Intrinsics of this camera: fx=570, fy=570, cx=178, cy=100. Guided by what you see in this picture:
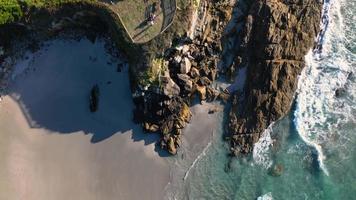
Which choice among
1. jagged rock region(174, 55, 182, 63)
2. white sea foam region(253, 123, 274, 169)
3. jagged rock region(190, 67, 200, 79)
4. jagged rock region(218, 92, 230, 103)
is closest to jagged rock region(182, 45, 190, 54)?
jagged rock region(174, 55, 182, 63)

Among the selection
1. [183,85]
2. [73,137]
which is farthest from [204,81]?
[73,137]

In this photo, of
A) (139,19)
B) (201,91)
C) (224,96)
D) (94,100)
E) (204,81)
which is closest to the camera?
(139,19)

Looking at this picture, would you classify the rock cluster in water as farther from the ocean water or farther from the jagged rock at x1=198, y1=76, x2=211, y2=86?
the ocean water

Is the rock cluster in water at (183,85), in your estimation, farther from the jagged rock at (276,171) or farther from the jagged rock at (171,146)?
the jagged rock at (276,171)

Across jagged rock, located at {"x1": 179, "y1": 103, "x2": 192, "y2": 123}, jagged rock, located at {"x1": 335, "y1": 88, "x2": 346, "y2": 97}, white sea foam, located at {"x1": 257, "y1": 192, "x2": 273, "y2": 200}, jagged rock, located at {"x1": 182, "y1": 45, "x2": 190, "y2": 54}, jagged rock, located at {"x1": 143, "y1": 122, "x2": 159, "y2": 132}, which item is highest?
jagged rock, located at {"x1": 182, "y1": 45, "x2": 190, "y2": 54}

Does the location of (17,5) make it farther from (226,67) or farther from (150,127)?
(226,67)

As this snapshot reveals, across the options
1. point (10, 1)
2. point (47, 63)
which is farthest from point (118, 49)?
point (10, 1)

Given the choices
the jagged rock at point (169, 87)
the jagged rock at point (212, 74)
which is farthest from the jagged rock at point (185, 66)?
the jagged rock at point (212, 74)
